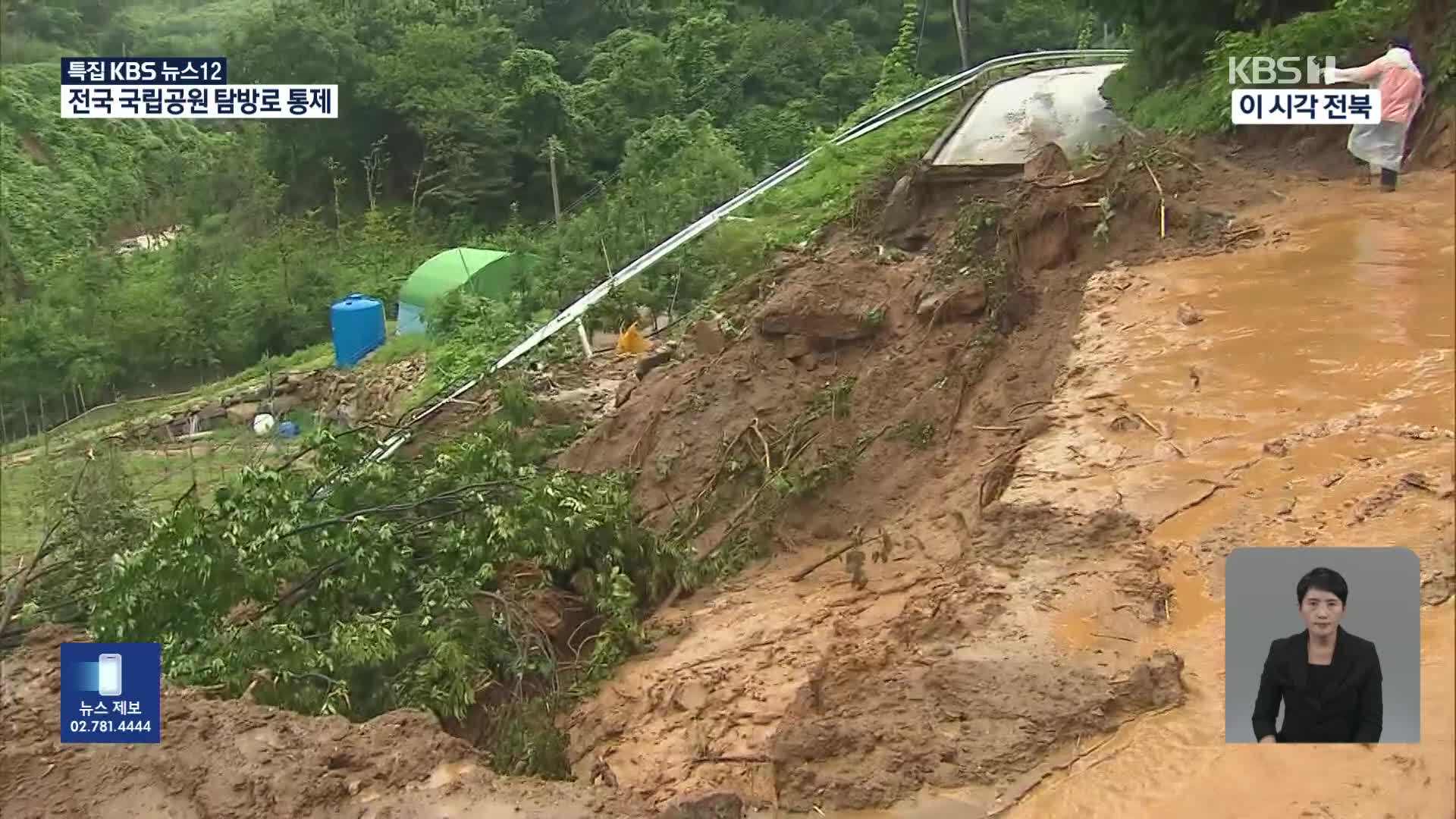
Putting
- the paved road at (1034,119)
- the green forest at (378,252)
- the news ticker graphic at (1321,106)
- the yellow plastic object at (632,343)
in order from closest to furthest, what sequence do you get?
the news ticker graphic at (1321,106) → the green forest at (378,252) → the yellow plastic object at (632,343) → the paved road at (1034,119)

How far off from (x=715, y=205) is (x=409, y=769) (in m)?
3.09

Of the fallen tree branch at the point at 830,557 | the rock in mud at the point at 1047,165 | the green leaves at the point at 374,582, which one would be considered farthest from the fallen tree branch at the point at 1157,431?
the rock in mud at the point at 1047,165

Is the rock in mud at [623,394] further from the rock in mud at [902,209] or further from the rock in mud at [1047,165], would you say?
the rock in mud at [1047,165]

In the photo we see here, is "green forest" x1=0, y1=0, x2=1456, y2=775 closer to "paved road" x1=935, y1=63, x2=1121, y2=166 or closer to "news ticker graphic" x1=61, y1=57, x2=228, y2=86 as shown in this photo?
"news ticker graphic" x1=61, y1=57, x2=228, y2=86

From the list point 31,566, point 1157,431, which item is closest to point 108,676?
point 31,566

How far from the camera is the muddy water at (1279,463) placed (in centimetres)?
213

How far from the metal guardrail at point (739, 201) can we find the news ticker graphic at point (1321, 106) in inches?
99.5

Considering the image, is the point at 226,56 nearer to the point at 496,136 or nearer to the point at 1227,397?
the point at 496,136

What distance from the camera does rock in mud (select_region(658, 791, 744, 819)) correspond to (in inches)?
104

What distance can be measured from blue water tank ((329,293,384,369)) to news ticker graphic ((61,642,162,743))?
1095mm

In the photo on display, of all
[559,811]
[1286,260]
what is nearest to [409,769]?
[559,811]

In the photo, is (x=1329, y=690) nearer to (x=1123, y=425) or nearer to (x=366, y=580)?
(x=1123, y=425)

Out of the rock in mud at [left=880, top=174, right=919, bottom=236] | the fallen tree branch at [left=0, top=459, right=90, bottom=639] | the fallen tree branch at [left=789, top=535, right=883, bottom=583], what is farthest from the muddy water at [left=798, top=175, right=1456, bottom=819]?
the rock in mud at [left=880, top=174, right=919, bottom=236]

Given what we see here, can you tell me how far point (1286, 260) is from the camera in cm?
399
